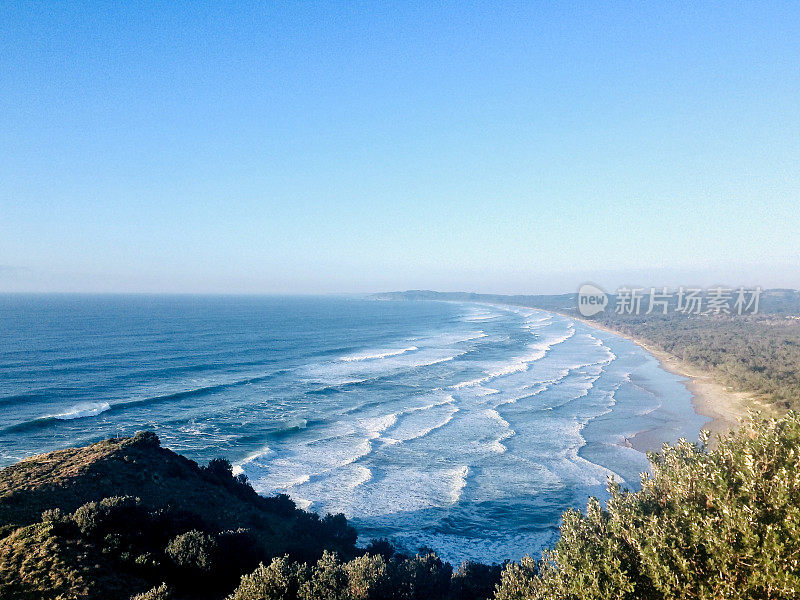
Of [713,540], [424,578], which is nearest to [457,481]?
[424,578]

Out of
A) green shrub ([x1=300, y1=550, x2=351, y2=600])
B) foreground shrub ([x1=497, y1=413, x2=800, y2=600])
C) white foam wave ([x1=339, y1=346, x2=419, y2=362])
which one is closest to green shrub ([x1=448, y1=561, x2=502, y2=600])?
green shrub ([x1=300, y1=550, x2=351, y2=600])

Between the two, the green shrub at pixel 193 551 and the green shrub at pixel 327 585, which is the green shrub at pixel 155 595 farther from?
the green shrub at pixel 327 585

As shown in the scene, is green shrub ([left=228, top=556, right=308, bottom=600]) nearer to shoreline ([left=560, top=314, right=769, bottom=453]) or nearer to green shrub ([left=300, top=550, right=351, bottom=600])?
green shrub ([left=300, top=550, right=351, bottom=600])

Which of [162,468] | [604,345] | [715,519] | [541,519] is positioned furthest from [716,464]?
[604,345]

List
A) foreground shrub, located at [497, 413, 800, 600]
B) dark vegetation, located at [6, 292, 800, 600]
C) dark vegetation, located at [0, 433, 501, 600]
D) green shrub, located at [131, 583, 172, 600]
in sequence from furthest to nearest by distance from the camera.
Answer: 1. dark vegetation, located at [0, 433, 501, 600]
2. green shrub, located at [131, 583, 172, 600]
3. dark vegetation, located at [6, 292, 800, 600]
4. foreground shrub, located at [497, 413, 800, 600]

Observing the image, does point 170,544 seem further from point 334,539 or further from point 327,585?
point 334,539

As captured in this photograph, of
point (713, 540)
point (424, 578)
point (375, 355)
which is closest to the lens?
point (713, 540)

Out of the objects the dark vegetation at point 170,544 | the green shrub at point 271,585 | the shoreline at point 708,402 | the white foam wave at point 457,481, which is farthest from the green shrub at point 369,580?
the shoreline at point 708,402
